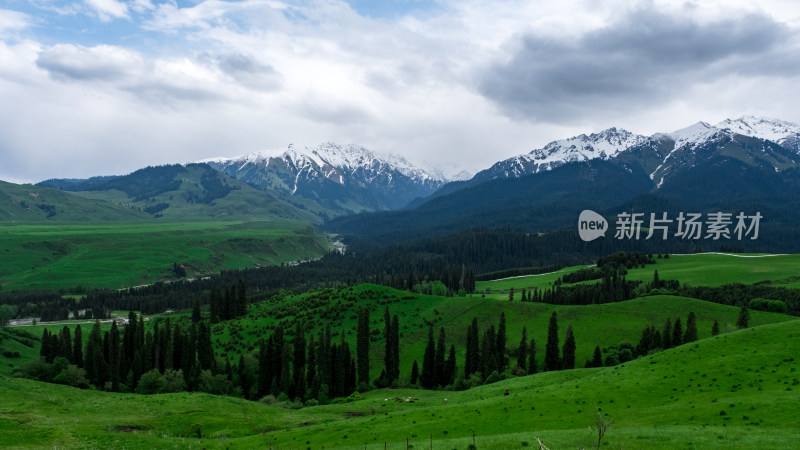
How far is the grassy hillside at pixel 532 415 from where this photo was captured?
131 ft

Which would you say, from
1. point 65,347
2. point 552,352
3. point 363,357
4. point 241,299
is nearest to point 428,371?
point 363,357

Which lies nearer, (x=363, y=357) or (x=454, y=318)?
(x=363, y=357)

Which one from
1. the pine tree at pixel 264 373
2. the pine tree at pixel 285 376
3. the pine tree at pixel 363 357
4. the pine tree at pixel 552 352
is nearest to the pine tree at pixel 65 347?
the pine tree at pixel 264 373

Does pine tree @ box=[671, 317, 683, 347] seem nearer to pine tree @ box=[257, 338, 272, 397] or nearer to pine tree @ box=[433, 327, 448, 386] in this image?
pine tree @ box=[433, 327, 448, 386]

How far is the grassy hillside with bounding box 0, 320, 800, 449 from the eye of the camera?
131 ft

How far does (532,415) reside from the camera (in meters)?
53.3

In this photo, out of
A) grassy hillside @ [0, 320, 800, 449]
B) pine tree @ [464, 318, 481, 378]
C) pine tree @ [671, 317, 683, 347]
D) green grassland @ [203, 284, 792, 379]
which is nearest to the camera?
grassy hillside @ [0, 320, 800, 449]

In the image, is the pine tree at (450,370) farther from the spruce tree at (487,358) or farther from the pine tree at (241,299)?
the pine tree at (241,299)

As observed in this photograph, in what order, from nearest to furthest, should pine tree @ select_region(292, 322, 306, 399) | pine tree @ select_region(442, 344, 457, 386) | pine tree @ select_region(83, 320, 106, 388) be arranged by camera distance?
pine tree @ select_region(83, 320, 106, 388) < pine tree @ select_region(292, 322, 306, 399) < pine tree @ select_region(442, 344, 457, 386)

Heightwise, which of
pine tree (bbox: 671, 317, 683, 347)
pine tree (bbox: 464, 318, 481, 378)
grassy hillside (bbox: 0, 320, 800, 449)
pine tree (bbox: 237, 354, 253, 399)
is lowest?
pine tree (bbox: 237, 354, 253, 399)

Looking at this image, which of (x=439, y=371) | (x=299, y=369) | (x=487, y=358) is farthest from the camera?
(x=439, y=371)

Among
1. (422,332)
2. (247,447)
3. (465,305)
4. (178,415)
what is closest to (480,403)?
(247,447)

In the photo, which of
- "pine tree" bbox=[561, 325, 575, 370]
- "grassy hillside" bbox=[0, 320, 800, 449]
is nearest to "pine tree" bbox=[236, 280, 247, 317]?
"grassy hillside" bbox=[0, 320, 800, 449]

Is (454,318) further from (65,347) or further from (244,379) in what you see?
(65,347)
